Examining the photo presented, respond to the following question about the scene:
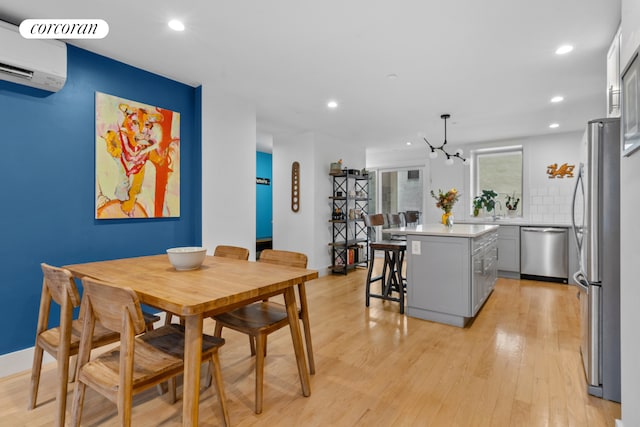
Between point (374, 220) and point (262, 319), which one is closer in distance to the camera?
point (262, 319)

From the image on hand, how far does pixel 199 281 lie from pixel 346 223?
4.25 meters

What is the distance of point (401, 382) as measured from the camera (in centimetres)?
225

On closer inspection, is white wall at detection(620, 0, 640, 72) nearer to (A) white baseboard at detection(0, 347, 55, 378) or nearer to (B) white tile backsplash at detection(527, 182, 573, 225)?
(A) white baseboard at detection(0, 347, 55, 378)

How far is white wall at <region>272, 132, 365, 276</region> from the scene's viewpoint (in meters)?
5.61

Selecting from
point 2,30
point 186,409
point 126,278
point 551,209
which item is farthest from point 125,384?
point 551,209

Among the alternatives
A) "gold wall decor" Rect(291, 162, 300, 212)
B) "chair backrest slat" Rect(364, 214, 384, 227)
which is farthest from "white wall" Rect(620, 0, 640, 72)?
"gold wall decor" Rect(291, 162, 300, 212)

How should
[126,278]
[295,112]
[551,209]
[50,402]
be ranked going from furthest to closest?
1. [551,209]
2. [295,112]
3. [50,402]
4. [126,278]

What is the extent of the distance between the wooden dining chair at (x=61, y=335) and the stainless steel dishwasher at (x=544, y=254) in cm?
573

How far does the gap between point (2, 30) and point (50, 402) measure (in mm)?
2444

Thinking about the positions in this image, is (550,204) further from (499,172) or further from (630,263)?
(630,263)

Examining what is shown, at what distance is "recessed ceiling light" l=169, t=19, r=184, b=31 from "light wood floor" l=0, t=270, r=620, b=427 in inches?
99.4

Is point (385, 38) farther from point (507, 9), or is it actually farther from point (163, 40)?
point (163, 40)

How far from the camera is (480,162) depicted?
6.58m

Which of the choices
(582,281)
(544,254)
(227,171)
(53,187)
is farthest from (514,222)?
(53,187)
